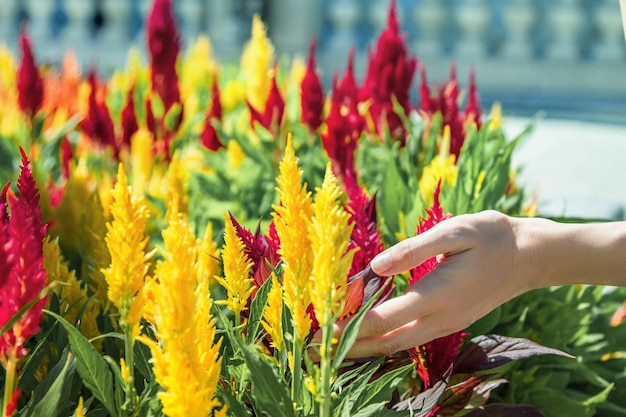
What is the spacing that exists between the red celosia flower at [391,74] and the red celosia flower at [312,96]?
0.59 feet

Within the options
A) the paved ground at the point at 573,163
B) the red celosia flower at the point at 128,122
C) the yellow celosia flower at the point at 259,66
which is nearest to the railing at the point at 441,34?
the paved ground at the point at 573,163

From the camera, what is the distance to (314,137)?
3008 millimetres

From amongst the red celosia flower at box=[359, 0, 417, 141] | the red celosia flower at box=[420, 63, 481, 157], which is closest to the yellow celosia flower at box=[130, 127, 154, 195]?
the red celosia flower at box=[359, 0, 417, 141]

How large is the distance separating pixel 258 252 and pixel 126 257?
310 millimetres

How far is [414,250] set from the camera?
1.33m

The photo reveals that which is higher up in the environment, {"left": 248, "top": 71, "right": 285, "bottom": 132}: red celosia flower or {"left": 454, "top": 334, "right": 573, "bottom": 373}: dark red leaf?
{"left": 248, "top": 71, "right": 285, "bottom": 132}: red celosia flower

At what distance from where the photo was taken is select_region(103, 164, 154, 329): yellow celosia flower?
3.62 ft

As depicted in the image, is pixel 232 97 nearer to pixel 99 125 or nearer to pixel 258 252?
pixel 99 125

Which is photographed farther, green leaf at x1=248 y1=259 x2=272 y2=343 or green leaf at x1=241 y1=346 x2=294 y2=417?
green leaf at x1=248 y1=259 x2=272 y2=343

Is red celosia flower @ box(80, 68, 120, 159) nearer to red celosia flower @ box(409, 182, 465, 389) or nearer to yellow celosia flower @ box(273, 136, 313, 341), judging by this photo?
red celosia flower @ box(409, 182, 465, 389)

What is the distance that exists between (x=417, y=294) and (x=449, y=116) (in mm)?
1594

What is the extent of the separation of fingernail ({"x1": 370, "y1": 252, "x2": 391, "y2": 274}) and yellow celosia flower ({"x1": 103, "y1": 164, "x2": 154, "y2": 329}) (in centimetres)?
35

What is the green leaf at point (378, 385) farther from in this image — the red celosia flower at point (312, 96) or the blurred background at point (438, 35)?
the blurred background at point (438, 35)

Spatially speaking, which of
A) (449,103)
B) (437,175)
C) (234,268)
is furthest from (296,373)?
(449,103)
